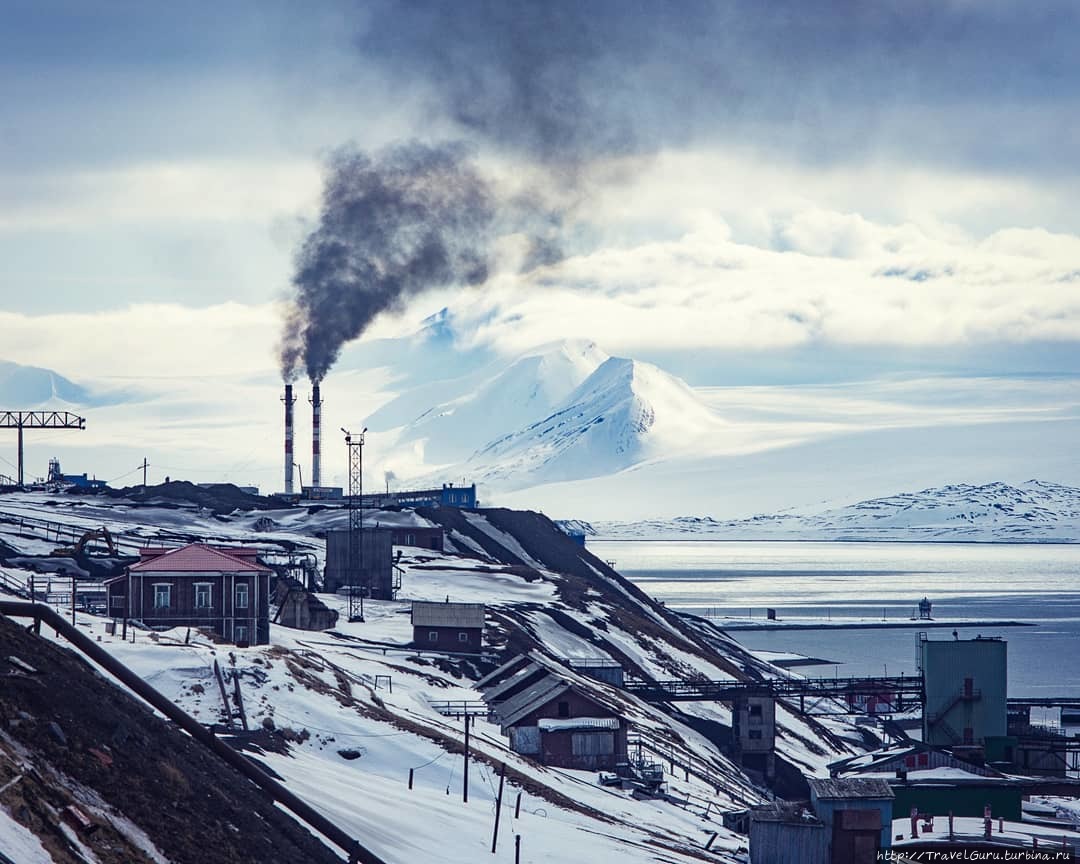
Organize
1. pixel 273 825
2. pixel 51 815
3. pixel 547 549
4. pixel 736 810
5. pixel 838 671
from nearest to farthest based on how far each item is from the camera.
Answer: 1. pixel 51 815
2. pixel 273 825
3. pixel 736 810
4. pixel 838 671
5. pixel 547 549

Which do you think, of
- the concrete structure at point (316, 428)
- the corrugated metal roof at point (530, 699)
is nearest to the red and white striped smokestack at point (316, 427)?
the concrete structure at point (316, 428)

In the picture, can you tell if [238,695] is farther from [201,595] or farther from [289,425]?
[289,425]

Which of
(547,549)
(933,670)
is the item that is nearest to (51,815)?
(933,670)

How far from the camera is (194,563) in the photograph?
262ft

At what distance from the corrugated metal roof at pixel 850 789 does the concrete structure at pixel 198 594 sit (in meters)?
32.2

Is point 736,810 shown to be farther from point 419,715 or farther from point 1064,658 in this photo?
point 1064,658

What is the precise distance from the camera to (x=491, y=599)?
382 feet

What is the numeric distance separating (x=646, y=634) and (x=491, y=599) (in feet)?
34.4

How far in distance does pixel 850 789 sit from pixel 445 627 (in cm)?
4157

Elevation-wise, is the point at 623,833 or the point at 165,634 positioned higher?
the point at 165,634

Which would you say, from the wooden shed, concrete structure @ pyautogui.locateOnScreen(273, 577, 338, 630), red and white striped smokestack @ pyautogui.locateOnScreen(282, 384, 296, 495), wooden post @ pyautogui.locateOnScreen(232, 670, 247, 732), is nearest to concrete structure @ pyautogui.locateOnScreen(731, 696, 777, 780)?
the wooden shed

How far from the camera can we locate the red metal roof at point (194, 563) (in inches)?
3105

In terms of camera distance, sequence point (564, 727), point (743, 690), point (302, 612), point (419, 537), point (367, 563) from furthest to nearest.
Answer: point (419, 537)
point (367, 563)
point (302, 612)
point (743, 690)
point (564, 727)

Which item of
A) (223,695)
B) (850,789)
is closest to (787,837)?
(850,789)
